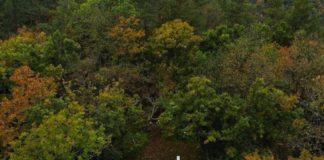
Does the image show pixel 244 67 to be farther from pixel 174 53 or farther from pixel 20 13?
pixel 20 13

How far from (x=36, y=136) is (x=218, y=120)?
10.8m

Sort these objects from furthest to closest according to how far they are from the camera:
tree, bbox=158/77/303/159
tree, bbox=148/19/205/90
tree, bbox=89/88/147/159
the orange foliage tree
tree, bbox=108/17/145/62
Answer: tree, bbox=108/17/145/62, tree, bbox=148/19/205/90, tree, bbox=89/88/147/159, tree, bbox=158/77/303/159, the orange foliage tree

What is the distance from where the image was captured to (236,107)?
29344 millimetres

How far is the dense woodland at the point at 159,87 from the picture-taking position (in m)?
28.7

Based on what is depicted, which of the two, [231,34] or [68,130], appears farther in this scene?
[231,34]

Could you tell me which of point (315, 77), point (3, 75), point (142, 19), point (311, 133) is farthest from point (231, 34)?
point (3, 75)

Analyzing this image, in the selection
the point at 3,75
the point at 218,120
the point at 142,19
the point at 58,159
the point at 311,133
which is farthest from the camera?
the point at 142,19

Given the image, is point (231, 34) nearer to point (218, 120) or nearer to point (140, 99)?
point (140, 99)

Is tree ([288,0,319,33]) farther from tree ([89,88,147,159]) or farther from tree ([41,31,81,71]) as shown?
tree ([41,31,81,71])

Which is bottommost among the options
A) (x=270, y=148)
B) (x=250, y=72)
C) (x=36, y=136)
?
(x=270, y=148)

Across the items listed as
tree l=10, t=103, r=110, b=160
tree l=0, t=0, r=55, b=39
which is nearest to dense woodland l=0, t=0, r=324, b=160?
tree l=10, t=103, r=110, b=160

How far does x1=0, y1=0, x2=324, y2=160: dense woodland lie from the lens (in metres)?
28.7

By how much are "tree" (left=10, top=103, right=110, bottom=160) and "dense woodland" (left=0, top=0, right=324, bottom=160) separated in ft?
0.19

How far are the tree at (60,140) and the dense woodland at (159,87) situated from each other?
0.19ft
